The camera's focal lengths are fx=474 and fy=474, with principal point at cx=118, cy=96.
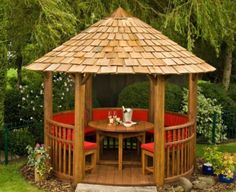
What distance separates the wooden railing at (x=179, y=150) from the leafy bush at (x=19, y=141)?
4107 millimetres

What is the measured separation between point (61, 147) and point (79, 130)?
853 millimetres

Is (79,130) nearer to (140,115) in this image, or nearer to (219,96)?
(140,115)

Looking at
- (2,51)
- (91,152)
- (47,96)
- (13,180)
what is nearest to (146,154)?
(91,152)

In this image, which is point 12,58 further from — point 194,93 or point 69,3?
Result: point 194,93

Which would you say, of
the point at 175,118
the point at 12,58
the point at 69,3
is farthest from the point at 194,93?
the point at 12,58

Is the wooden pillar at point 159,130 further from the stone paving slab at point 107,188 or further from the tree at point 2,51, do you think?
the tree at point 2,51

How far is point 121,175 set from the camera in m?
10.3

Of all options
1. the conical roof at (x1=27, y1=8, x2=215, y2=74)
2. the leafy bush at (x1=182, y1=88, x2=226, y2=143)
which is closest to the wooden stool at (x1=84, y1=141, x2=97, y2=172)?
the conical roof at (x1=27, y1=8, x2=215, y2=74)

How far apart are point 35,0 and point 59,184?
4401 millimetres

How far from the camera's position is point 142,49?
9961 mm

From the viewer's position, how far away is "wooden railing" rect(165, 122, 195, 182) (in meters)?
10.0

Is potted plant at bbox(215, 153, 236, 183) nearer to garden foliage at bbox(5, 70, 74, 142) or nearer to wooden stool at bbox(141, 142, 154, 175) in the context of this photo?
wooden stool at bbox(141, 142, 154, 175)

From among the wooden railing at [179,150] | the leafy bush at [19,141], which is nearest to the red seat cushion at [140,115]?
the wooden railing at [179,150]

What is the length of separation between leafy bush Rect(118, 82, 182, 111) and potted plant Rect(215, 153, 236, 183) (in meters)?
4.60
